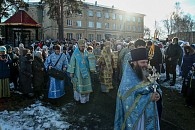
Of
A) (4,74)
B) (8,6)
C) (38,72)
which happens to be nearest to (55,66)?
(38,72)

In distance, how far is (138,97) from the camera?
3059mm

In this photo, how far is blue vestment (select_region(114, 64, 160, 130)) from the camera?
3.03m

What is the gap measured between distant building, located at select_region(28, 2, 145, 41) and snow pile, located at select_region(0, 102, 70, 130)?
44.5 m

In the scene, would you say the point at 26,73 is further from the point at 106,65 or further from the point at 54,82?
the point at 106,65

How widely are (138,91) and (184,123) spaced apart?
3.18 m

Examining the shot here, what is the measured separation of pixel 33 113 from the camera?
6320 millimetres

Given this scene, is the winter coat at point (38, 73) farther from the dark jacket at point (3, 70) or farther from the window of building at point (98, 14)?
the window of building at point (98, 14)

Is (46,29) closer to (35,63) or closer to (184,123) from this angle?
(35,63)

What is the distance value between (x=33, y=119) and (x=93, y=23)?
5250 cm

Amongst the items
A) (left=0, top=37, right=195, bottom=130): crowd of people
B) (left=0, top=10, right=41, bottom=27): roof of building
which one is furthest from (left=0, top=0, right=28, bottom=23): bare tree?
(left=0, top=37, right=195, bottom=130): crowd of people

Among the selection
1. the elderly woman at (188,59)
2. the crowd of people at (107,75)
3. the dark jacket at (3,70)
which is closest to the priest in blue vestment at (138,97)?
the crowd of people at (107,75)

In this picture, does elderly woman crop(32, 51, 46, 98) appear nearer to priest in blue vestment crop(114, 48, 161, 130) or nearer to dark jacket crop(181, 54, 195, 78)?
dark jacket crop(181, 54, 195, 78)

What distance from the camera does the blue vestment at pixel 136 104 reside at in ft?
9.93

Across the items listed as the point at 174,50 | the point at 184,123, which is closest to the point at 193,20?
the point at 174,50
